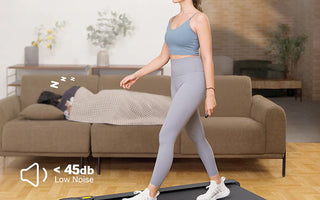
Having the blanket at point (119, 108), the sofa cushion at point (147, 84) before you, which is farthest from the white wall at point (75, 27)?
the blanket at point (119, 108)

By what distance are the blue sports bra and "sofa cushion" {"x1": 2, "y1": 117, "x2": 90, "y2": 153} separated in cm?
137

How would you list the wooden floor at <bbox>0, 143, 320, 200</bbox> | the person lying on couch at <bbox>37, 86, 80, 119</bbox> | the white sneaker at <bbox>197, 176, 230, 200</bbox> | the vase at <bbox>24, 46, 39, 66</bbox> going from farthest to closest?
the vase at <bbox>24, 46, 39, 66</bbox>
the person lying on couch at <bbox>37, 86, 80, 119</bbox>
the wooden floor at <bbox>0, 143, 320, 200</bbox>
the white sneaker at <bbox>197, 176, 230, 200</bbox>

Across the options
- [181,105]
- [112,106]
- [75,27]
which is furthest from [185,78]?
[75,27]

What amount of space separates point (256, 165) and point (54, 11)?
2.84m

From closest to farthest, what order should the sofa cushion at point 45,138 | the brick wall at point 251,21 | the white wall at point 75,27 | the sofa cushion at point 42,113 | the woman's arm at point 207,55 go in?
the woman's arm at point 207,55 → the sofa cushion at point 45,138 → the sofa cushion at point 42,113 → the brick wall at point 251,21 → the white wall at point 75,27

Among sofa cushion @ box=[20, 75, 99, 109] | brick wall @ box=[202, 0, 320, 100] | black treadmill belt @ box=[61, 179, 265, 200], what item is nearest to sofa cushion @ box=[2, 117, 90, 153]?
sofa cushion @ box=[20, 75, 99, 109]

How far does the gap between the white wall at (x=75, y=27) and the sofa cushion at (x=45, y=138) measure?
6.21 ft

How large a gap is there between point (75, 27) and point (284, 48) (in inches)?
91.0

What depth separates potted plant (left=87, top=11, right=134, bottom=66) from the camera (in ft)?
18.0

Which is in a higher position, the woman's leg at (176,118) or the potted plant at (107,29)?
the potted plant at (107,29)

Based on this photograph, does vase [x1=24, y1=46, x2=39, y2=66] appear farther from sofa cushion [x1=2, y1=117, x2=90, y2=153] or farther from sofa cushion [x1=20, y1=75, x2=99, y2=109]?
sofa cushion [x1=2, y1=117, x2=90, y2=153]

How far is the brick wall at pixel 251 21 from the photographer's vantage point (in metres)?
5.22

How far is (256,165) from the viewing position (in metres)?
4.20

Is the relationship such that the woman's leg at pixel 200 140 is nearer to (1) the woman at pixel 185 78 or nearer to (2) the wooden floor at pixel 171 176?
(1) the woman at pixel 185 78
